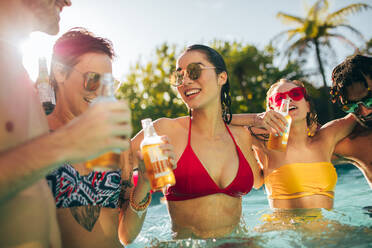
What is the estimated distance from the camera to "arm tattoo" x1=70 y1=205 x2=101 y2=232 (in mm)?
2096

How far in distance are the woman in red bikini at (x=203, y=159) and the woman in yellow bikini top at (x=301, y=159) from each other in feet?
1.53

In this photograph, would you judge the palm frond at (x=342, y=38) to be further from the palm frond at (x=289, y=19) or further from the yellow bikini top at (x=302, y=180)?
the yellow bikini top at (x=302, y=180)

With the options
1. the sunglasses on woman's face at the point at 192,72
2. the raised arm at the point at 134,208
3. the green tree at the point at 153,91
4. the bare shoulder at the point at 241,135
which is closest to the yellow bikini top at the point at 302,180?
the bare shoulder at the point at 241,135

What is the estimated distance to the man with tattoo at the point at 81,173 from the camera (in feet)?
6.80

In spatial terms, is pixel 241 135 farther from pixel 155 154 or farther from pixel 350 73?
pixel 155 154

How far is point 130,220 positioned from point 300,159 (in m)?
2.42

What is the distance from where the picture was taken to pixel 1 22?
4.34 feet

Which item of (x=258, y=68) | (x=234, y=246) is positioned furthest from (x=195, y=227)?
(x=258, y=68)

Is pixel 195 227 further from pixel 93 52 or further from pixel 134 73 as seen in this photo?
pixel 134 73

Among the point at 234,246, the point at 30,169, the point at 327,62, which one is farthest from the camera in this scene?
the point at 327,62

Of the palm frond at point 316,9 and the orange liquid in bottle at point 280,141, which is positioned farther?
the palm frond at point 316,9

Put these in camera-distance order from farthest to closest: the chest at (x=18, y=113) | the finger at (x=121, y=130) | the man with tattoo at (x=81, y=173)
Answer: the man with tattoo at (x=81, y=173), the chest at (x=18, y=113), the finger at (x=121, y=130)

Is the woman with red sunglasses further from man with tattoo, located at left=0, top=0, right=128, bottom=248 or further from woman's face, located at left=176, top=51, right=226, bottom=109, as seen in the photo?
man with tattoo, located at left=0, top=0, right=128, bottom=248

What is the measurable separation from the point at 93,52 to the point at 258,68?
27.5 m
